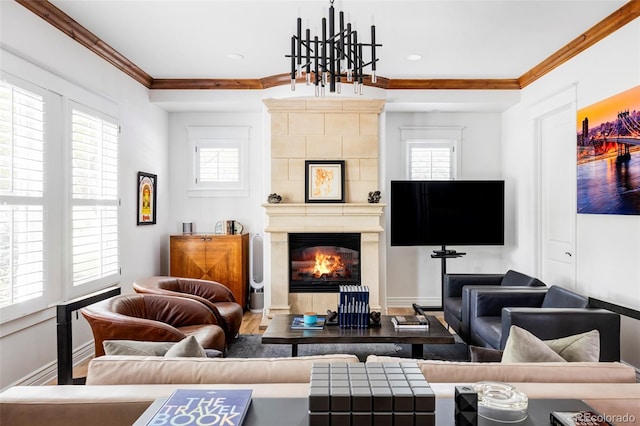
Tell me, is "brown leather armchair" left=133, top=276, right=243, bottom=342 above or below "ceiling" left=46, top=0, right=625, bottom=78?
below

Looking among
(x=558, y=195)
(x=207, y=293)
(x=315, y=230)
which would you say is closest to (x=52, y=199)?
(x=207, y=293)

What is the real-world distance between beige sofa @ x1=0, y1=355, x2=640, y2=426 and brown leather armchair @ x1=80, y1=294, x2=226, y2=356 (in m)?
1.30

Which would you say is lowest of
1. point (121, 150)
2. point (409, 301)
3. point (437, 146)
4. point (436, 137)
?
point (409, 301)

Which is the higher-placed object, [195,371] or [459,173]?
[459,173]

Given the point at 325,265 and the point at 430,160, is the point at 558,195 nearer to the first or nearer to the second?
the point at 430,160

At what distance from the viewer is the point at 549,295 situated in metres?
3.37

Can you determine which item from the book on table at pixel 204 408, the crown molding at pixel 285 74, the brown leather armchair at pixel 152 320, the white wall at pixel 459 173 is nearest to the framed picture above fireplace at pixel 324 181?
the white wall at pixel 459 173

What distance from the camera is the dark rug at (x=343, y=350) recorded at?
3.74 meters

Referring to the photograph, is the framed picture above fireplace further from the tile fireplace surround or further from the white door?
the white door

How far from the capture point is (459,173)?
5434 mm

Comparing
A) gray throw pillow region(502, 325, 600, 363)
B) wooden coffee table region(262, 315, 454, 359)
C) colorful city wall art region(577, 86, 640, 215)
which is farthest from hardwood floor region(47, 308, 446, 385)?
gray throw pillow region(502, 325, 600, 363)

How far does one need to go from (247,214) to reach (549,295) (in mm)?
3580

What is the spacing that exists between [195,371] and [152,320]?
1.93 meters

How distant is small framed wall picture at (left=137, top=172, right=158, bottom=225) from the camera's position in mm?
4621
